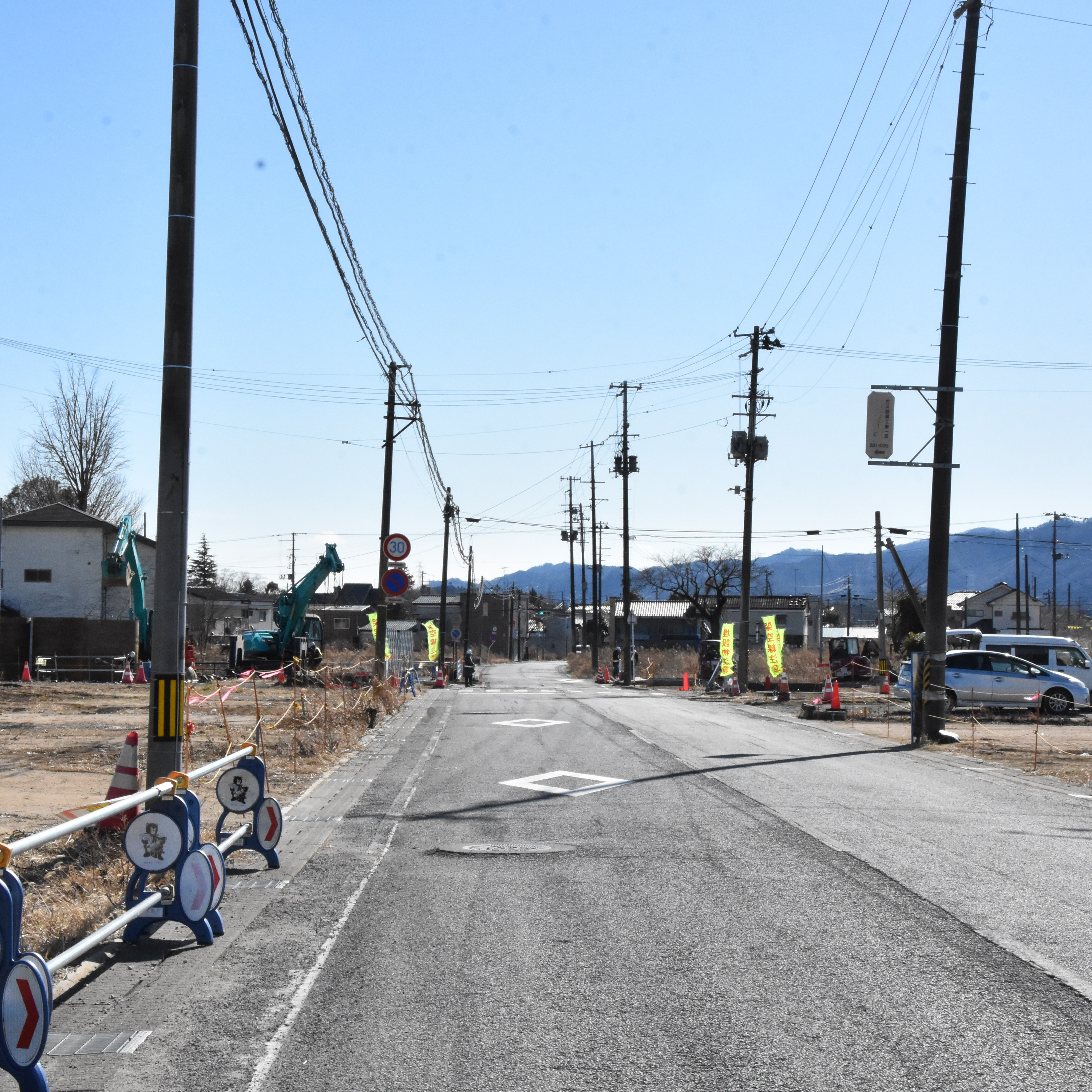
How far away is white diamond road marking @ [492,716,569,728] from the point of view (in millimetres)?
22011

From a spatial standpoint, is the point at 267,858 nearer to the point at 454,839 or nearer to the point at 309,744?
the point at 454,839

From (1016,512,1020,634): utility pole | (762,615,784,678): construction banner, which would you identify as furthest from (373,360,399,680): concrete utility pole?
(1016,512,1020,634): utility pole

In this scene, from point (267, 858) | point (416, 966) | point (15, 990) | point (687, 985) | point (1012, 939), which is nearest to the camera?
point (15, 990)

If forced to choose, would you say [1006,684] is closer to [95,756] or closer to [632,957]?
[95,756]

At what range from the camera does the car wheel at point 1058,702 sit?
27375 millimetres

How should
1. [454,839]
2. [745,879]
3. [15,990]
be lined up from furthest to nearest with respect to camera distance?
[454,839] → [745,879] → [15,990]

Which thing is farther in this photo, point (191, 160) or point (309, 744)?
point (309, 744)

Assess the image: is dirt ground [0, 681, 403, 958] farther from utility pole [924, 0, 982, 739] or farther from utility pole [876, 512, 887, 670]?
utility pole [876, 512, 887, 670]

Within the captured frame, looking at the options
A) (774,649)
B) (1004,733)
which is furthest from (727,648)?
(1004,733)

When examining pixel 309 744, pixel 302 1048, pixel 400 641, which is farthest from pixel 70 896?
pixel 400 641

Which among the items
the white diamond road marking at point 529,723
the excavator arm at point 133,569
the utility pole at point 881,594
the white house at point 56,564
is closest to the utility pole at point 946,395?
the white diamond road marking at point 529,723

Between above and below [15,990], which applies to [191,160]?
above

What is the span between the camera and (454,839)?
9.43 meters

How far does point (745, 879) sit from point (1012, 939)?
1963mm
